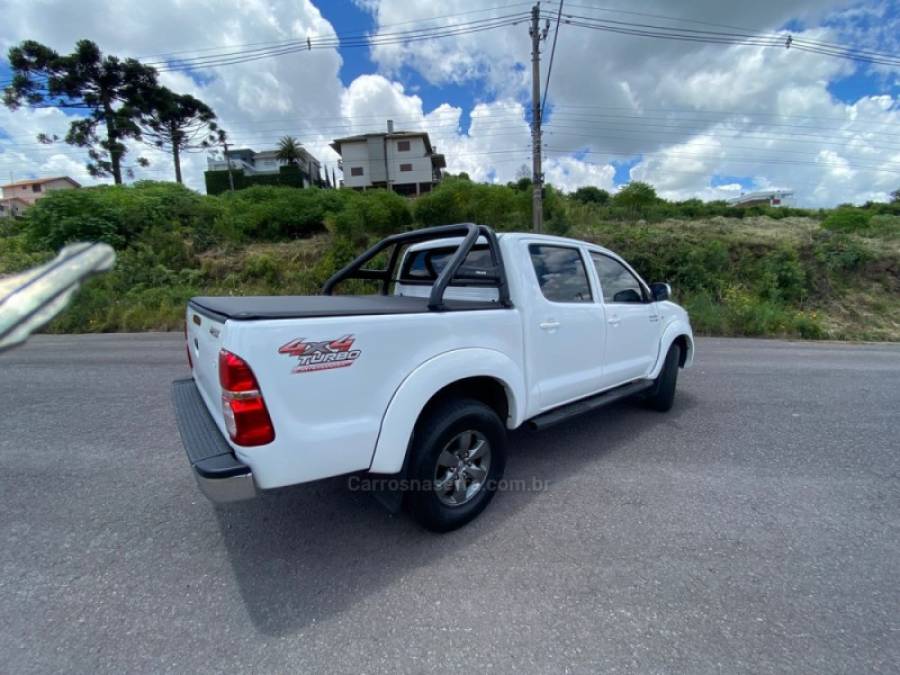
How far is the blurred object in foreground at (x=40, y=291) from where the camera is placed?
114 centimetres

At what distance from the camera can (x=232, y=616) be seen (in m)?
1.88

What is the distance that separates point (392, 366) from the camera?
6.92 ft

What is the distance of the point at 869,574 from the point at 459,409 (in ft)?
7.63

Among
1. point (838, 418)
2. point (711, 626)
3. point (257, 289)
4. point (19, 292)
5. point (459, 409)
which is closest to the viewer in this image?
point (19, 292)

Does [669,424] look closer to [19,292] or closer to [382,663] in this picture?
[382,663]

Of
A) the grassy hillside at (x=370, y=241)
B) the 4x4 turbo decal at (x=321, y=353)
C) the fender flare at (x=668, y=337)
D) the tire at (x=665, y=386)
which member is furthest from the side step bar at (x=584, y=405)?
the grassy hillside at (x=370, y=241)

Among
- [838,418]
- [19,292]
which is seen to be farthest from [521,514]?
[838,418]

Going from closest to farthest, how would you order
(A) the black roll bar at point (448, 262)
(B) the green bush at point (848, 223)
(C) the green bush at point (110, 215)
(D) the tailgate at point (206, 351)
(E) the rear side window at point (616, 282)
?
(D) the tailgate at point (206, 351)
(A) the black roll bar at point (448, 262)
(E) the rear side window at point (616, 282)
(C) the green bush at point (110, 215)
(B) the green bush at point (848, 223)

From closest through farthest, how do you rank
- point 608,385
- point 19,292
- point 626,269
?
1. point 19,292
2. point 608,385
3. point 626,269

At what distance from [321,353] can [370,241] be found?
52.7 ft

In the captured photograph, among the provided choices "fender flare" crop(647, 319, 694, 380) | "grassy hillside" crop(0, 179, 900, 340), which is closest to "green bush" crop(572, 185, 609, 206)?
"grassy hillside" crop(0, 179, 900, 340)

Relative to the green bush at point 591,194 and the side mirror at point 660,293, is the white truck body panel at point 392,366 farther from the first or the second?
the green bush at point 591,194

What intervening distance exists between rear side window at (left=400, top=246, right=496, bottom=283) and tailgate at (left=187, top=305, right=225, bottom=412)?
5.59ft

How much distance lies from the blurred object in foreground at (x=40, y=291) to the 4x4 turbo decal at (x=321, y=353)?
704mm
